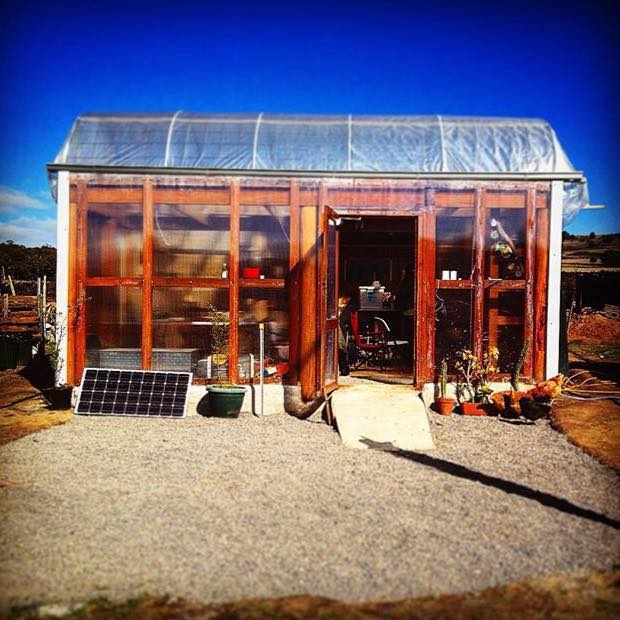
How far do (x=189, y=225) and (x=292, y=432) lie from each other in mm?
3022

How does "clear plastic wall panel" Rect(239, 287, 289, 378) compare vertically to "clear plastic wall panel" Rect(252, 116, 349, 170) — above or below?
below

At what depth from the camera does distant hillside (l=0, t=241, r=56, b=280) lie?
91.7ft

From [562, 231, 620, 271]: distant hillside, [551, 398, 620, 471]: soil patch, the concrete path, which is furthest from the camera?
[562, 231, 620, 271]: distant hillside

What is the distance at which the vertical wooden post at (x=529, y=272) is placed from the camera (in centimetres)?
792

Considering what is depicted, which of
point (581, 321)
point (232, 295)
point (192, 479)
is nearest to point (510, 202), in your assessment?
point (232, 295)

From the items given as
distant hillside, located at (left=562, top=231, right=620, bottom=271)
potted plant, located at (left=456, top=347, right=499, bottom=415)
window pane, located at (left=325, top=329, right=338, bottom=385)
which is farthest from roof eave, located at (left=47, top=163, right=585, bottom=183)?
distant hillside, located at (left=562, top=231, right=620, bottom=271)

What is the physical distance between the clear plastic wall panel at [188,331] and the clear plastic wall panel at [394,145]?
8.32ft

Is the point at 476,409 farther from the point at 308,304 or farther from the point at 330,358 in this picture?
the point at 308,304

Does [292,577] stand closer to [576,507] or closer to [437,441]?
[576,507]

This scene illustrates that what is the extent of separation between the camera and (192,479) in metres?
5.09

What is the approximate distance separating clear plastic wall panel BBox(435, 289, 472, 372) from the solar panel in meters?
3.20

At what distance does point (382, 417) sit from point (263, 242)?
106 inches

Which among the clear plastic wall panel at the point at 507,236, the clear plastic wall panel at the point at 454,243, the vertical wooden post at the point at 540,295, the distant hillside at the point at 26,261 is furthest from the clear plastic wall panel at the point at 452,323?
the distant hillside at the point at 26,261

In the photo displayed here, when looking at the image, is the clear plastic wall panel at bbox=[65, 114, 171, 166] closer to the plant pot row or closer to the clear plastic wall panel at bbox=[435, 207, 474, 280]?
the clear plastic wall panel at bbox=[435, 207, 474, 280]
